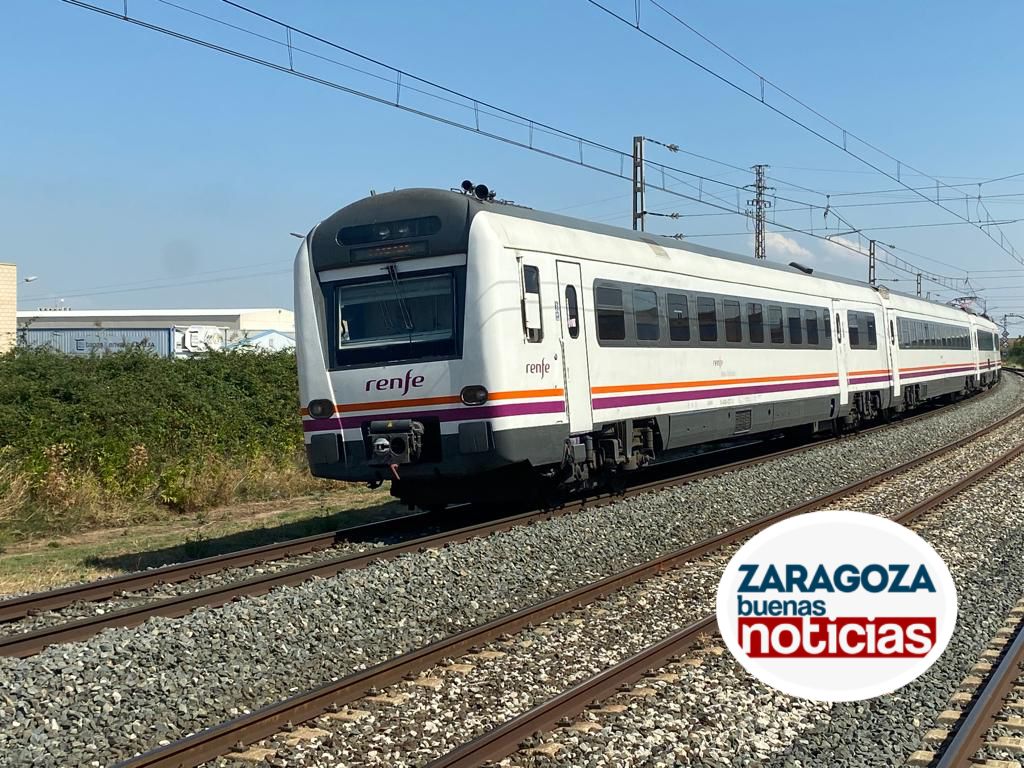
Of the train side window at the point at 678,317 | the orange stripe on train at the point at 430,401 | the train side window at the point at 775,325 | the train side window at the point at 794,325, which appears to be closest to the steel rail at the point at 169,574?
the orange stripe on train at the point at 430,401

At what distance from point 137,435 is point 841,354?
525 inches

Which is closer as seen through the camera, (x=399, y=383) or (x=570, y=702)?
(x=570, y=702)

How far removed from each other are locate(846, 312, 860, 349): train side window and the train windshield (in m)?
13.3

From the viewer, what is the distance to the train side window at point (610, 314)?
12.9 metres

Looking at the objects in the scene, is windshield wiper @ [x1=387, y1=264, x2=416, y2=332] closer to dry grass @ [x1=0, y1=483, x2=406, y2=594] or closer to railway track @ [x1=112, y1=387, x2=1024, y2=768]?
dry grass @ [x1=0, y1=483, x2=406, y2=594]

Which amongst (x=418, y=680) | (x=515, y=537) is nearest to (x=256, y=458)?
(x=515, y=537)

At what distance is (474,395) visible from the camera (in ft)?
36.1

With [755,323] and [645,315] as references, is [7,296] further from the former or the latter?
[645,315]

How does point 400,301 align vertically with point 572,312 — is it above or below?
above

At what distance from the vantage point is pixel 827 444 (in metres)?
20.9

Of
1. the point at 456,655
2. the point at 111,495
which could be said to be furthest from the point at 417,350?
the point at 111,495

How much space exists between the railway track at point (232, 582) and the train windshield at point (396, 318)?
1.94 metres

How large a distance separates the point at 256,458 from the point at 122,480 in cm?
290

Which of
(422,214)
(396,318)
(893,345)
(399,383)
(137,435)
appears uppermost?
(422,214)
